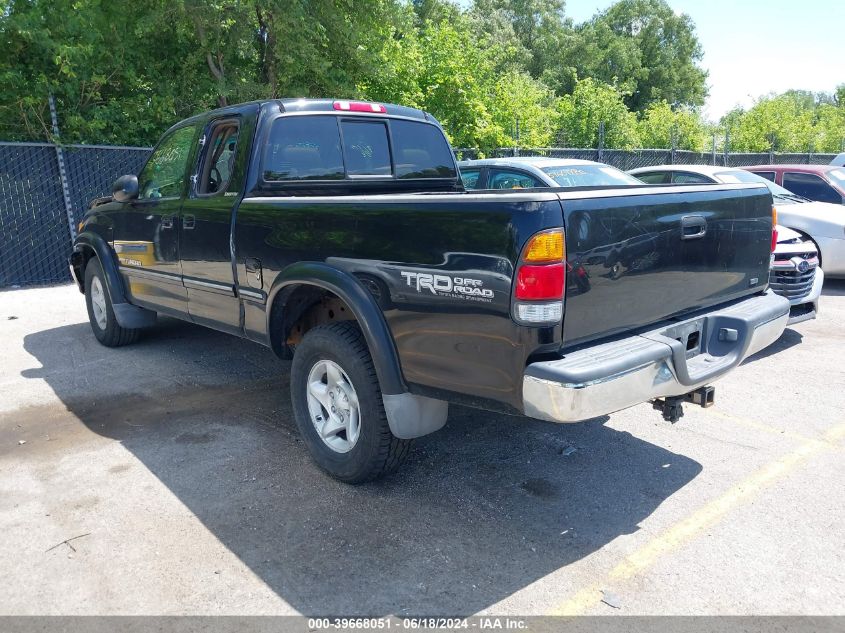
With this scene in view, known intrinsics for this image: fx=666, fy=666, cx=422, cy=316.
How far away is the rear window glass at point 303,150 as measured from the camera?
14.1 ft

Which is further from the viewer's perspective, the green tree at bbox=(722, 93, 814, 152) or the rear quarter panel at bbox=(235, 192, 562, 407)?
the green tree at bbox=(722, 93, 814, 152)

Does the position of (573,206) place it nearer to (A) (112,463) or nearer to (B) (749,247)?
(B) (749,247)

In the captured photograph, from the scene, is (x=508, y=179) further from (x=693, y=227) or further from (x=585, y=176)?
(x=693, y=227)

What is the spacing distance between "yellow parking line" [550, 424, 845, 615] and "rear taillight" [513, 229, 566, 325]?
113 centimetres

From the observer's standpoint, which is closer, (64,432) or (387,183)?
(64,432)

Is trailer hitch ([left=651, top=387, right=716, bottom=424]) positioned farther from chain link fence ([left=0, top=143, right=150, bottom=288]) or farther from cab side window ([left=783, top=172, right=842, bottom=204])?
chain link fence ([left=0, top=143, right=150, bottom=288])

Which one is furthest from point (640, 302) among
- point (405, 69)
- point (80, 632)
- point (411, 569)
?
point (405, 69)

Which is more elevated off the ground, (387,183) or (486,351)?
(387,183)

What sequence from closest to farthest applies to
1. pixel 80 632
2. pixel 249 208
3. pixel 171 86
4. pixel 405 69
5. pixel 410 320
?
pixel 80 632 < pixel 410 320 < pixel 249 208 < pixel 171 86 < pixel 405 69

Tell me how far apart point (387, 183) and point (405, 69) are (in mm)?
10369

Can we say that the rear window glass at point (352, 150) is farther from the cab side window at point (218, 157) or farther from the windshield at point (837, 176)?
the windshield at point (837, 176)

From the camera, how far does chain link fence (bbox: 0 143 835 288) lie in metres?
10.0

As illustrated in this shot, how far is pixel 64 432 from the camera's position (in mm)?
4477

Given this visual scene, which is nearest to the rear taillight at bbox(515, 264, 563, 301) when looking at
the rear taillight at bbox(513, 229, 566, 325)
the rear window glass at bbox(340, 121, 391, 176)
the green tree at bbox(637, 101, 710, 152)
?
the rear taillight at bbox(513, 229, 566, 325)
